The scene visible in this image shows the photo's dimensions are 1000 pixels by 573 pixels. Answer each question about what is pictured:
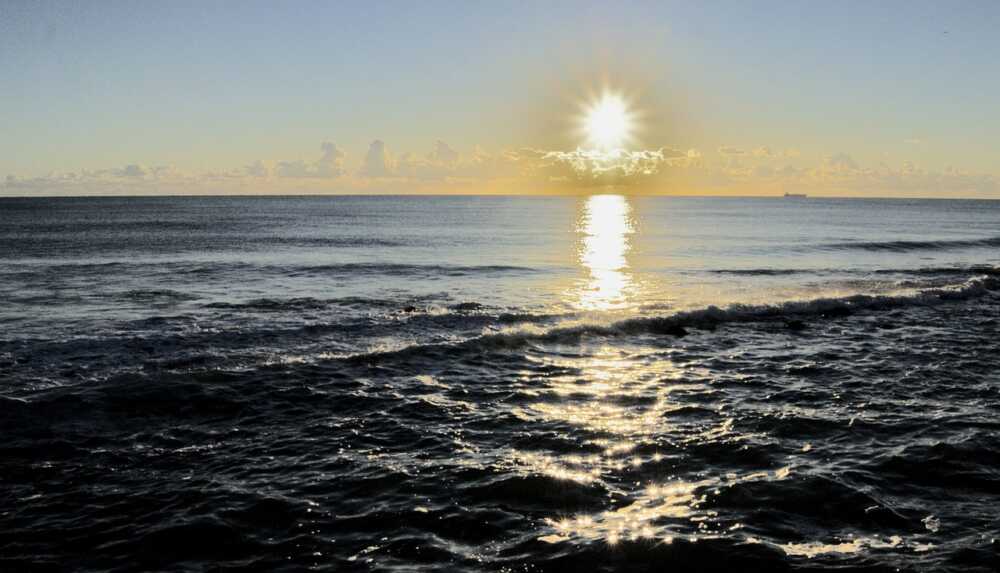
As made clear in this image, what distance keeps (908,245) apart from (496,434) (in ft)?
217

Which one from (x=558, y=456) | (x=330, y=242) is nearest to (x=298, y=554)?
(x=558, y=456)

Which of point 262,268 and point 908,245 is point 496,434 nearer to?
point 262,268

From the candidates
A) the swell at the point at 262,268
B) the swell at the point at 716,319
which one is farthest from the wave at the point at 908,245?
the swell at the point at 262,268

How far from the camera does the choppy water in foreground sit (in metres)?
8.27

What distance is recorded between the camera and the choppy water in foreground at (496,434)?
8.27 meters

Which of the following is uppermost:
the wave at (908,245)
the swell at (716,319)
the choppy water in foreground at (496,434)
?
the wave at (908,245)

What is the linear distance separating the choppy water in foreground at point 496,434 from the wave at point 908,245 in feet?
115

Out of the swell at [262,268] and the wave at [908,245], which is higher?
the wave at [908,245]

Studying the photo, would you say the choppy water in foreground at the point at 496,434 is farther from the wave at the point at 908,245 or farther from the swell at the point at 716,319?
the wave at the point at 908,245

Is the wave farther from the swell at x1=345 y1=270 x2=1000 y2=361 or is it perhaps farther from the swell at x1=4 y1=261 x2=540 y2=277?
the swell at x1=4 y1=261 x2=540 y2=277

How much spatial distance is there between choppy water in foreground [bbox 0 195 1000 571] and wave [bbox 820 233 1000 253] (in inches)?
1381

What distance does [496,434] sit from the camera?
12367mm

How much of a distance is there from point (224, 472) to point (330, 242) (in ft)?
192

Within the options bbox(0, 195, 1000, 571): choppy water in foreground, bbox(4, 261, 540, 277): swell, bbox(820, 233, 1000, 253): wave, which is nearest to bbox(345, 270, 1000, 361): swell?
bbox(0, 195, 1000, 571): choppy water in foreground
